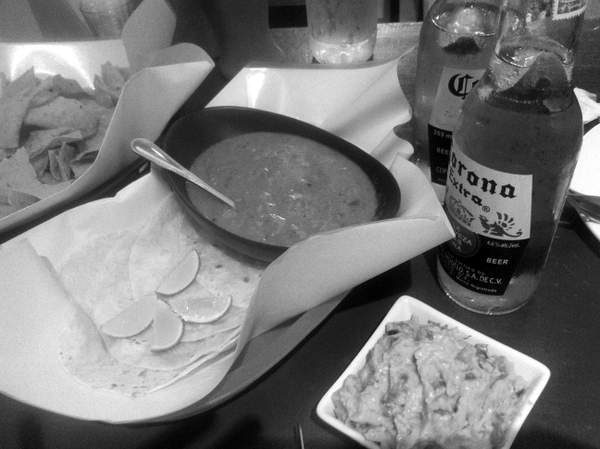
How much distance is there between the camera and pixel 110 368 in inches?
33.9

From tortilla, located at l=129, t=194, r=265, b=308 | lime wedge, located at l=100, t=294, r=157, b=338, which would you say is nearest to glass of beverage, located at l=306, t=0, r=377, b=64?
tortilla, located at l=129, t=194, r=265, b=308

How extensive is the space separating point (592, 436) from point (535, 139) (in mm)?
429

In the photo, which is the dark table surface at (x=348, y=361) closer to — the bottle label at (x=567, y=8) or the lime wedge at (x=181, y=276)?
the lime wedge at (x=181, y=276)

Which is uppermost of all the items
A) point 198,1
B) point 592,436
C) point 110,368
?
point 198,1

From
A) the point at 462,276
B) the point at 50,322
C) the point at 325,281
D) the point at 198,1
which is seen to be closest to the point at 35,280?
the point at 50,322

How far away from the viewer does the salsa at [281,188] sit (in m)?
1.01

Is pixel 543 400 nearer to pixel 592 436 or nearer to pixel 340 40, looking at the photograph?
pixel 592 436

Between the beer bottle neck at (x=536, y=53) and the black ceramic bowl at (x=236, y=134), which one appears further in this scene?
the black ceramic bowl at (x=236, y=134)

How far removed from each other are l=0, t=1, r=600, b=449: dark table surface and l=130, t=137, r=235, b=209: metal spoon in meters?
0.30

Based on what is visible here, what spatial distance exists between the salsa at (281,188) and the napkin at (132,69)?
0.16m

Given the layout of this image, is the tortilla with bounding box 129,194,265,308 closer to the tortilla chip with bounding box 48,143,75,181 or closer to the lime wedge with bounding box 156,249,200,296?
the lime wedge with bounding box 156,249,200,296

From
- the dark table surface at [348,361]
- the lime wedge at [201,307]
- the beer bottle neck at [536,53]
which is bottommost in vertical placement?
the dark table surface at [348,361]

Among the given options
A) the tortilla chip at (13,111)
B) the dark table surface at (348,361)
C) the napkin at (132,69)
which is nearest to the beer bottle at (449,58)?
the dark table surface at (348,361)

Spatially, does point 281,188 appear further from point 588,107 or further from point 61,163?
point 588,107
